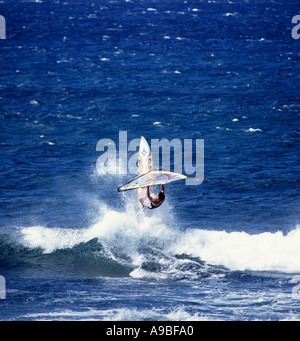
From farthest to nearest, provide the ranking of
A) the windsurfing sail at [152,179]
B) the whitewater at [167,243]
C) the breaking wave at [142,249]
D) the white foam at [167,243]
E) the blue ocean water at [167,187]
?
the whitewater at [167,243] → the white foam at [167,243] → the breaking wave at [142,249] → the blue ocean water at [167,187] → the windsurfing sail at [152,179]

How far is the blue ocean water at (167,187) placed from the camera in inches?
1703

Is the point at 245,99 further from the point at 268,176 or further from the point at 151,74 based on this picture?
the point at 268,176

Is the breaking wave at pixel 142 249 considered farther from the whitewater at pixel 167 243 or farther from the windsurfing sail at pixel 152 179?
the windsurfing sail at pixel 152 179

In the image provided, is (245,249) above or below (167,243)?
below

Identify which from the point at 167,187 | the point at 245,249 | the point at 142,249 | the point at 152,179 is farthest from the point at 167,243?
the point at 167,187

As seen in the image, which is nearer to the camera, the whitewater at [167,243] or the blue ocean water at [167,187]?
the blue ocean water at [167,187]

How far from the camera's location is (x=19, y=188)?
2450 inches

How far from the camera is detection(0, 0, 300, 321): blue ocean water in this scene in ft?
142

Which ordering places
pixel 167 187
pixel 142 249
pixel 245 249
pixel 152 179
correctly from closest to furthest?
pixel 152 179 < pixel 245 249 < pixel 142 249 < pixel 167 187

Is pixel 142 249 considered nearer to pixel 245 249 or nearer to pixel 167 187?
pixel 245 249

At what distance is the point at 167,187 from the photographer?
63.2 metres

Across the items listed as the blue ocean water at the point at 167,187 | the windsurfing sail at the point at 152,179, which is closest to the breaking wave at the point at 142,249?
the blue ocean water at the point at 167,187

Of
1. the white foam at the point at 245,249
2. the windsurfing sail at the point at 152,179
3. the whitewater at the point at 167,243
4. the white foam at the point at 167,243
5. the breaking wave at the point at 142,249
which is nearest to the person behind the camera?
the windsurfing sail at the point at 152,179
